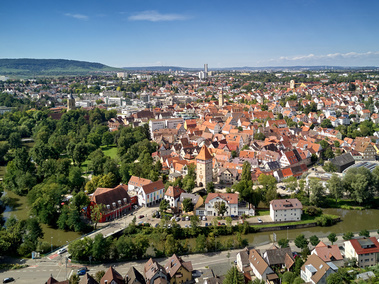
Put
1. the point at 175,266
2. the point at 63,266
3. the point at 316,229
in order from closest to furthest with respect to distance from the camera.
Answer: the point at 175,266 < the point at 63,266 < the point at 316,229

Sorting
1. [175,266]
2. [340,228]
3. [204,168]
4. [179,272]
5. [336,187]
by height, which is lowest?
[340,228]

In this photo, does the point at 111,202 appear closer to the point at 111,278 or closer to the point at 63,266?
the point at 63,266

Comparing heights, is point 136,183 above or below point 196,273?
above

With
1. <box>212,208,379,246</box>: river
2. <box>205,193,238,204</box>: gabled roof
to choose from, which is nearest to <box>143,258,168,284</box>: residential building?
<box>212,208,379,246</box>: river

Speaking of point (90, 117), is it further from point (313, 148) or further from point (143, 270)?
point (143, 270)

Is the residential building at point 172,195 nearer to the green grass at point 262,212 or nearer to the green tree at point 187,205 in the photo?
the green tree at point 187,205

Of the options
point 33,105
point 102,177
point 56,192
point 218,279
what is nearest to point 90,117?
point 33,105

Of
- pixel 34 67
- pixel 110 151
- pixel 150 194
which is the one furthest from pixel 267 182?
pixel 34 67
